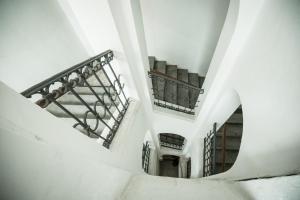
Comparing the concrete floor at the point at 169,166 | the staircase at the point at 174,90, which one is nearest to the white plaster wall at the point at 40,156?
the staircase at the point at 174,90

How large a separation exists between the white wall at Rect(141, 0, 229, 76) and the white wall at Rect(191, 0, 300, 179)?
2.73 metres

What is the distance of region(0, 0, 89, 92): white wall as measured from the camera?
181cm

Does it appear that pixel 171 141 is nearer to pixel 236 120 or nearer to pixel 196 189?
pixel 236 120

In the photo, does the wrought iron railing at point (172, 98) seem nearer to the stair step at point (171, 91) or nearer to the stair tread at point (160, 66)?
the stair step at point (171, 91)

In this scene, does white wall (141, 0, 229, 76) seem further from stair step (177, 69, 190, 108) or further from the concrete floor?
the concrete floor

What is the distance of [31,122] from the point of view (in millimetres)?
874

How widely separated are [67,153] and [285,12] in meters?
2.15

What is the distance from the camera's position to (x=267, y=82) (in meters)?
1.76

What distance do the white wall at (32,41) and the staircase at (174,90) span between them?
2.57 metres

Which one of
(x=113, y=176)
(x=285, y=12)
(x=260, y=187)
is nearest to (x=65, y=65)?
(x=113, y=176)

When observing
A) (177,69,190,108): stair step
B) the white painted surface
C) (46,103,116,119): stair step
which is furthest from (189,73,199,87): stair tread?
the white painted surface

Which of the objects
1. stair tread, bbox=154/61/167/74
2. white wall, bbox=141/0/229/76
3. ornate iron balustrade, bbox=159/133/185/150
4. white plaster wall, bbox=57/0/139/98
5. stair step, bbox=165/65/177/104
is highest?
white wall, bbox=141/0/229/76

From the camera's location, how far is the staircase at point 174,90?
4977 millimetres

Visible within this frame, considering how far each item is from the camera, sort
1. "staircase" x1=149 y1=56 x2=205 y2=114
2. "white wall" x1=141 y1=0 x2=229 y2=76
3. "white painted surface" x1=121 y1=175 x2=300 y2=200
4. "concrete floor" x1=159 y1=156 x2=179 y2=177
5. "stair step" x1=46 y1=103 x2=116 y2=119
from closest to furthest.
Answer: "white painted surface" x1=121 y1=175 x2=300 y2=200, "stair step" x1=46 y1=103 x2=116 y2=119, "white wall" x1=141 y1=0 x2=229 y2=76, "staircase" x1=149 y1=56 x2=205 y2=114, "concrete floor" x1=159 y1=156 x2=179 y2=177
